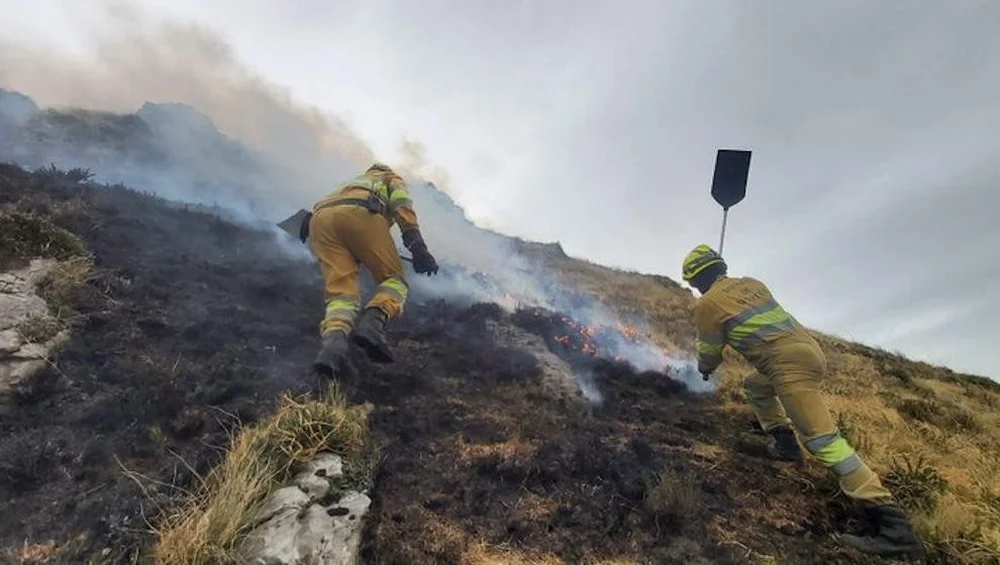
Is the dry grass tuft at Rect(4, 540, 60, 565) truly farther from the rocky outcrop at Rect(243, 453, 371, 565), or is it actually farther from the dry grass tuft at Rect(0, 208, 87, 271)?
the dry grass tuft at Rect(0, 208, 87, 271)

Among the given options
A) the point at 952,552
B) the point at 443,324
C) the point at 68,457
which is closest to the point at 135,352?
the point at 68,457

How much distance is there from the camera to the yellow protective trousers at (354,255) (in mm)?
5875

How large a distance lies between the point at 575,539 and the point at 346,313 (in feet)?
9.35

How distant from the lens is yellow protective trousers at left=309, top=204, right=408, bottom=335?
588 centimetres

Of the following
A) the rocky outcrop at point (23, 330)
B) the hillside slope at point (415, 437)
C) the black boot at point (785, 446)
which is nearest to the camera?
the hillside slope at point (415, 437)

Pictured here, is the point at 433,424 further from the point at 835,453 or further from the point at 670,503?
the point at 835,453

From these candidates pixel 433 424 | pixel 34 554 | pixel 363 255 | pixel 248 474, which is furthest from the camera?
pixel 363 255

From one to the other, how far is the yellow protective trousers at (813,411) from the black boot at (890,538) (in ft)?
0.36

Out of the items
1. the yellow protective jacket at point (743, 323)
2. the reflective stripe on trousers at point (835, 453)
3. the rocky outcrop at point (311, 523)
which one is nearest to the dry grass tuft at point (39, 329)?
the rocky outcrop at point (311, 523)

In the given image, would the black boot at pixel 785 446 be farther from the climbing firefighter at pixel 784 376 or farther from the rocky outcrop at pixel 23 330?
the rocky outcrop at pixel 23 330

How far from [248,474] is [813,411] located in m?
4.10

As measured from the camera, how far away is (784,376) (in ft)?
16.7

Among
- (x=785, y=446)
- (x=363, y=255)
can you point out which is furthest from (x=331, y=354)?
(x=785, y=446)

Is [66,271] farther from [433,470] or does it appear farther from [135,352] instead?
[433,470]
